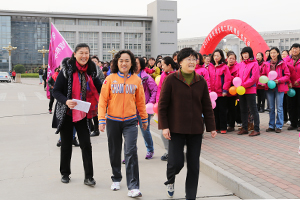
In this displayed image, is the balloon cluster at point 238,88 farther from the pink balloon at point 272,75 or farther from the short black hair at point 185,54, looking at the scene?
the short black hair at point 185,54

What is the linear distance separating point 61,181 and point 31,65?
329 feet

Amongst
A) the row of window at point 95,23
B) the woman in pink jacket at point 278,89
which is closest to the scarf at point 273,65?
the woman in pink jacket at point 278,89

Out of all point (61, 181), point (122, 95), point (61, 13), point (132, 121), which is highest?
point (61, 13)

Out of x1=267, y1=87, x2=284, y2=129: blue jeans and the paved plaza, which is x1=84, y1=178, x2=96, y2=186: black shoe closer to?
the paved plaza

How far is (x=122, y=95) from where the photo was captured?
14.2ft

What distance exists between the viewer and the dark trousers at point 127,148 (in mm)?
4234

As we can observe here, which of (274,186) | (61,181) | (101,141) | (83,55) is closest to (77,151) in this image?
(101,141)

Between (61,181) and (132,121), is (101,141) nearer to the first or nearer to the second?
(61,181)

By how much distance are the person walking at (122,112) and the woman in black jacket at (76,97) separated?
425mm

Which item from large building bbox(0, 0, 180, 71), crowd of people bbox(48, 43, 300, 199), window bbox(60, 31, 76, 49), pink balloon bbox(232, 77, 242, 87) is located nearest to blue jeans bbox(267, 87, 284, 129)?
pink balloon bbox(232, 77, 242, 87)

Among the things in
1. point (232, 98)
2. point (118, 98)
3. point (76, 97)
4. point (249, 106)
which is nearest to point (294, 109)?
point (249, 106)

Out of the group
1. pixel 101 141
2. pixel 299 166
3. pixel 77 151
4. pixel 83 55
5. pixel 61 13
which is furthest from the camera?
pixel 61 13

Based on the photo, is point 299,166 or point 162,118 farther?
point 299,166

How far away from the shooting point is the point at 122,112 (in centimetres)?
431
